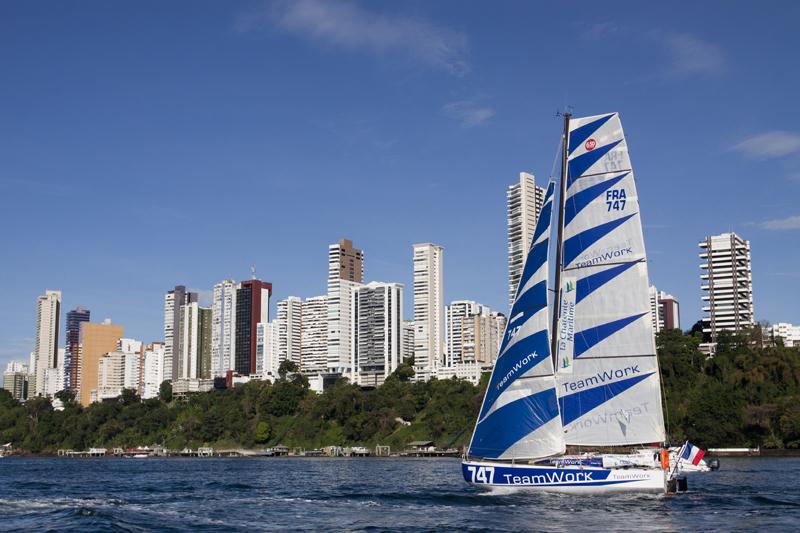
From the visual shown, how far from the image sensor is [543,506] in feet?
137

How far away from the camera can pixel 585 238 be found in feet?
153

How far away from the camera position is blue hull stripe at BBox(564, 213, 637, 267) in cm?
4594

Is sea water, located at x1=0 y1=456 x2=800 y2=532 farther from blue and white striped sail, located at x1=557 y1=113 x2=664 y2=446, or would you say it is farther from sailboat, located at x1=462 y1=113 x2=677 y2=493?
blue and white striped sail, located at x1=557 y1=113 x2=664 y2=446

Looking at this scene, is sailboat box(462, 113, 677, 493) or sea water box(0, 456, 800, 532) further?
sailboat box(462, 113, 677, 493)

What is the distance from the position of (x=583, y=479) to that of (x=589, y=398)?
4.09 meters

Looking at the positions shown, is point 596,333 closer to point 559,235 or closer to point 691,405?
point 559,235

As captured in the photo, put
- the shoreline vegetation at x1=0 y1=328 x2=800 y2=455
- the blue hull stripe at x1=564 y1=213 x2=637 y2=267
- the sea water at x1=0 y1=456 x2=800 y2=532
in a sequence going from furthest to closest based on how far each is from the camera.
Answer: the shoreline vegetation at x1=0 y1=328 x2=800 y2=455 < the blue hull stripe at x1=564 y1=213 x2=637 y2=267 < the sea water at x1=0 y1=456 x2=800 y2=532

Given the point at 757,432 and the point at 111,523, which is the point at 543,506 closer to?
the point at 111,523

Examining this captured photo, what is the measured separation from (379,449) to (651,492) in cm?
14134

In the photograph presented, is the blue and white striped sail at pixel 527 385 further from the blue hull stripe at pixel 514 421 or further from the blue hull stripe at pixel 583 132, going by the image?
the blue hull stripe at pixel 583 132

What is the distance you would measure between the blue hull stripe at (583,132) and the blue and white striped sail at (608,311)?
0.05 meters

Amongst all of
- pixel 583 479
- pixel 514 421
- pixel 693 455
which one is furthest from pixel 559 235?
pixel 693 455

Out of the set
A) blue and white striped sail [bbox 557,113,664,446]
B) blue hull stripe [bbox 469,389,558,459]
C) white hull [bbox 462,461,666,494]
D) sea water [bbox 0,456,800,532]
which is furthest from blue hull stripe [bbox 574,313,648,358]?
sea water [bbox 0,456,800,532]

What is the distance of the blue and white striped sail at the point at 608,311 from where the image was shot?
4531cm
